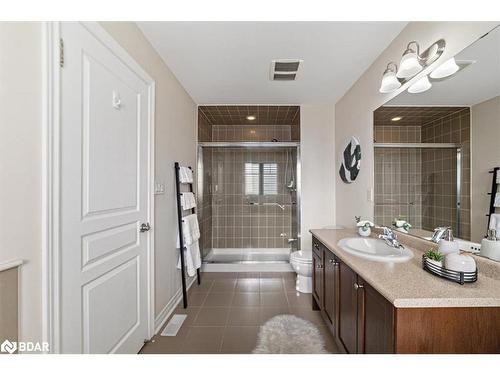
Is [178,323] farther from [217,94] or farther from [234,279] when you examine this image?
[217,94]

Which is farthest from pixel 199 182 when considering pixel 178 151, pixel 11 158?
pixel 11 158

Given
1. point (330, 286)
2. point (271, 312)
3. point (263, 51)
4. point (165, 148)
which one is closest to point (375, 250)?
point (330, 286)

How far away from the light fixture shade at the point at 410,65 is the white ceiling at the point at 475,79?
15cm

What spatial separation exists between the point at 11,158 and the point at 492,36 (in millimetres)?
2137

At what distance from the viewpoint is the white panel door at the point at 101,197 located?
1.07 metres

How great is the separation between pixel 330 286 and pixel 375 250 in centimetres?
46

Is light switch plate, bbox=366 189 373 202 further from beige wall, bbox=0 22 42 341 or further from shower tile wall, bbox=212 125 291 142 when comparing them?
beige wall, bbox=0 22 42 341

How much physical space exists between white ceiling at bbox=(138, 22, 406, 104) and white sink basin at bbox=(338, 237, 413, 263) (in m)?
1.56

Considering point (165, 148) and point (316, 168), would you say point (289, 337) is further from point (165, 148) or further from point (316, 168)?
point (316, 168)

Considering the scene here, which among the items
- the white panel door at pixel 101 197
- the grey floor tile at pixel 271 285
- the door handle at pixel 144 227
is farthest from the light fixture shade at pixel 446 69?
the grey floor tile at pixel 271 285

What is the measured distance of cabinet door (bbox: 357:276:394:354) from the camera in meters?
0.95

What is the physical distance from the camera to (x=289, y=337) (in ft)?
5.94

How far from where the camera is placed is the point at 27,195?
2.93 ft
